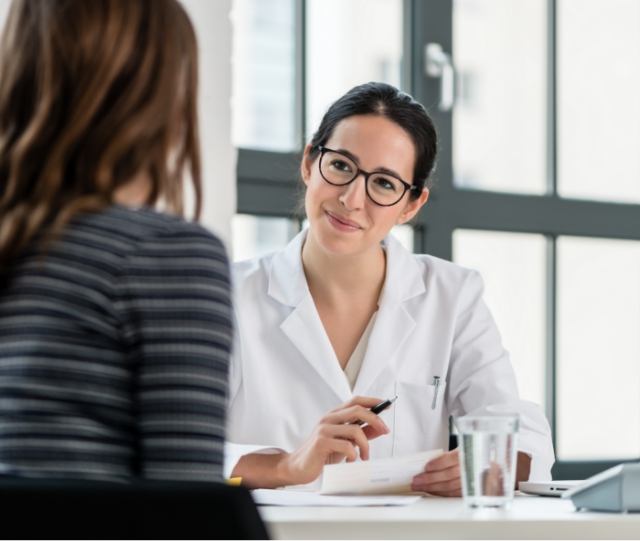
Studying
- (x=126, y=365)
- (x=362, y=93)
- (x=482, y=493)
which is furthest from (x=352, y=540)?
(x=362, y=93)

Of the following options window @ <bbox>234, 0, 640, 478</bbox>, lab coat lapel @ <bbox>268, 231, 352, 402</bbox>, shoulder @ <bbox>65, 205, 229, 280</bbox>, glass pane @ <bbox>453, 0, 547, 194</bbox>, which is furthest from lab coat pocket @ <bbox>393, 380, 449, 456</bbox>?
shoulder @ <bbox>65, 205, 229, 280</bbox>

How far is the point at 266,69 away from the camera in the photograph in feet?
10.8

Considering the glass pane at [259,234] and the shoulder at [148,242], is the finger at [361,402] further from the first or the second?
the glass pane at [259,234]

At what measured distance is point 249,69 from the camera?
10.8 feet

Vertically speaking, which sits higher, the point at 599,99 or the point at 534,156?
the point at 599,99

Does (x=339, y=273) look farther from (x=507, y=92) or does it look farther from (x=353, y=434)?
(x=507, y=92)

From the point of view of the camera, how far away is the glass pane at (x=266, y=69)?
3279 millimetres

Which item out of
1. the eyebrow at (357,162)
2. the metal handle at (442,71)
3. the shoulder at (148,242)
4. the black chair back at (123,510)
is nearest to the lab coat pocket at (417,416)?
the eyebrow at (357,162)

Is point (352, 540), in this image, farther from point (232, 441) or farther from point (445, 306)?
point (445, 306)

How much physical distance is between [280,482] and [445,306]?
0.72m

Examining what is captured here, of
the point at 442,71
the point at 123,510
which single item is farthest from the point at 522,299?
the point at 123,510

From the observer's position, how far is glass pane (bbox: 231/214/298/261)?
3.22 metres

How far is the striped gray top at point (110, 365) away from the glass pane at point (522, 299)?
2.68 metres

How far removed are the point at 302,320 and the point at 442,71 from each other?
1.27 metres
